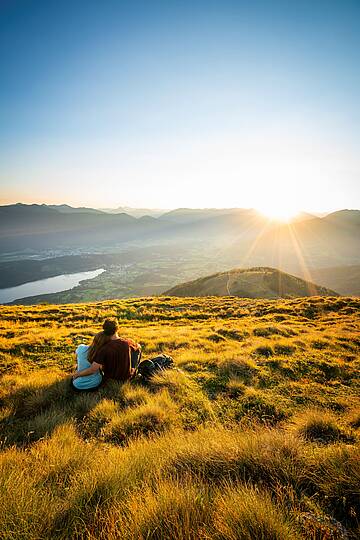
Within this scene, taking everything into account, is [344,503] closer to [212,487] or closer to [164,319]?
[212,487]

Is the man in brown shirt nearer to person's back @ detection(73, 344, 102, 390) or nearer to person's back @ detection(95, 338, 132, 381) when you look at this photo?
person's back @ detection(95, 338, 132, 381)

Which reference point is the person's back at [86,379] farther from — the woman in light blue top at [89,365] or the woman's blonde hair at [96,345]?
the woman's blonde hair at [96,345]

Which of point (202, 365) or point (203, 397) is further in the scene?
point (202, 365)

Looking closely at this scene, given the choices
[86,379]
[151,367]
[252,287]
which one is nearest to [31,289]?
[252,287]

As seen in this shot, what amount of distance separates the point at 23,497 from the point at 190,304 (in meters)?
24.5

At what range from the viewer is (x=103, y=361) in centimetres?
596

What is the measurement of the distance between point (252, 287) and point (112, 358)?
3841 centimetres

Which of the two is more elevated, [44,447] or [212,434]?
Result: [44,447]

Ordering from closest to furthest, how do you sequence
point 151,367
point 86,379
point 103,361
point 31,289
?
point 86,379 → point 103,361 → point 151,367 → point 31,289

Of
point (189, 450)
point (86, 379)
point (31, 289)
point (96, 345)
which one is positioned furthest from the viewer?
point (31, 289)

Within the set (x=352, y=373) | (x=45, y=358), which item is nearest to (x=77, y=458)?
(x=45, y=358)

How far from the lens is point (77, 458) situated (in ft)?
10.4

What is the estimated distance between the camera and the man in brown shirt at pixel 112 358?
583cm

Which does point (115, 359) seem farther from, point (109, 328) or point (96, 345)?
point (109, 328)
